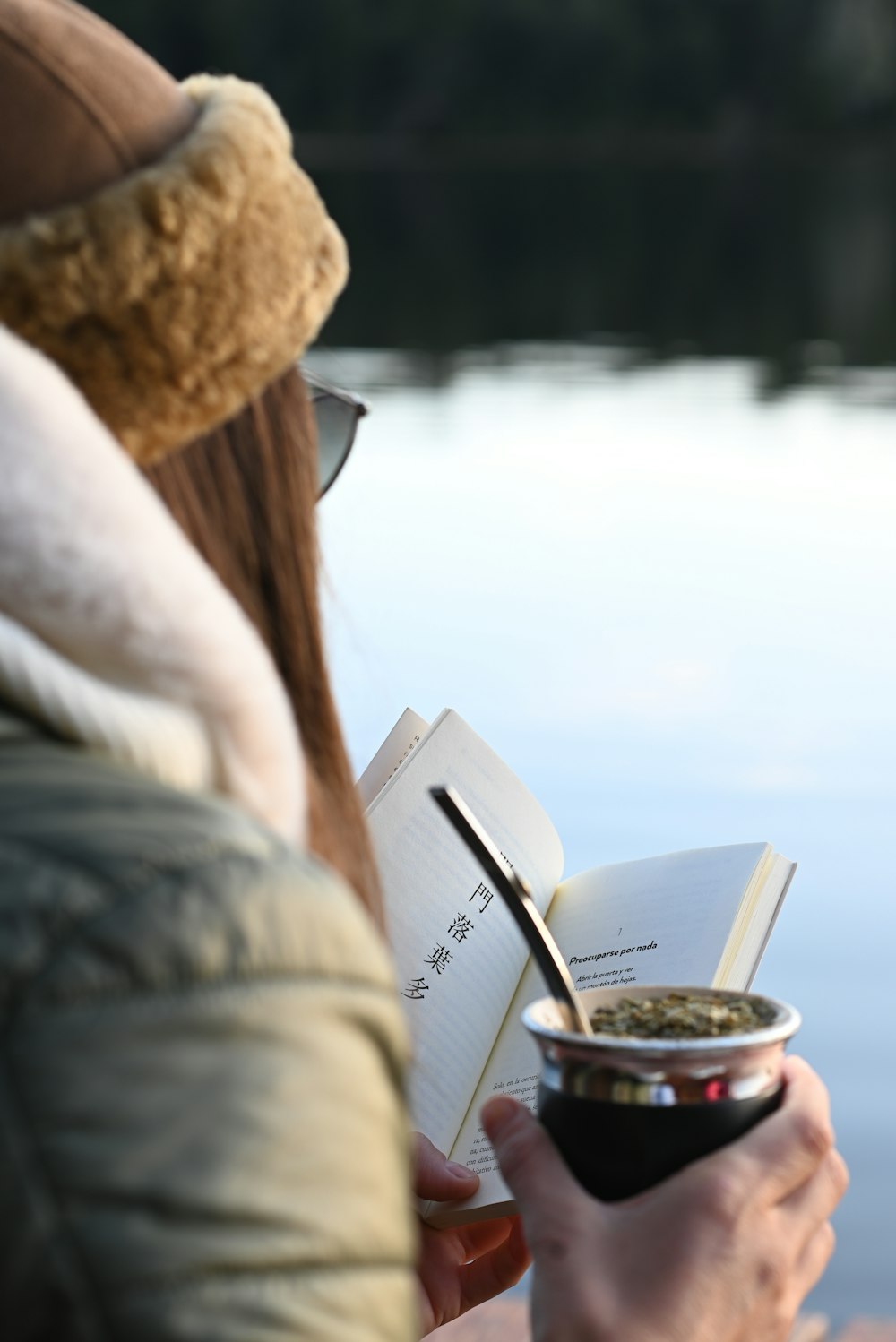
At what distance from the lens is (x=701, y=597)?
16.3 ft

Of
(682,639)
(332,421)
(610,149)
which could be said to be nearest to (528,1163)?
(332,421)

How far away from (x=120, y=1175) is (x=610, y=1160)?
0.35 meters

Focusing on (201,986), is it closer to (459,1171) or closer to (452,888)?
(459,1171)

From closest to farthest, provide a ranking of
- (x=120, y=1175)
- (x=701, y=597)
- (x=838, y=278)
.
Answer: (x=120, y=1175) → (x=701, y=597) → (x=838, y=278)

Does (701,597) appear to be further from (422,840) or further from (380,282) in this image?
(380,282)

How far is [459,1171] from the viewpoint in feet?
3.20

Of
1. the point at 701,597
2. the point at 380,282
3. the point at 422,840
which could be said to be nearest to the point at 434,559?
the point at 701,597

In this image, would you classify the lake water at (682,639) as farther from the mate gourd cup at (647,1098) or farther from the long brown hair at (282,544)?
the mate gourd cup at (647,1098)

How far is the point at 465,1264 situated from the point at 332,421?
0.53m

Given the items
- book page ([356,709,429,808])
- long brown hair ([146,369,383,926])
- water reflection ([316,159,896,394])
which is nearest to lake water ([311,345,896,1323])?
book page ([356,709,429,808])

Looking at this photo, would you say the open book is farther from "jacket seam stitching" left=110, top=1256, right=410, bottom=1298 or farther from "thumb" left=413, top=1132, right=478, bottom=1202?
"jacket seam stitching" left=110, top=1256, right=410, bottom=1298

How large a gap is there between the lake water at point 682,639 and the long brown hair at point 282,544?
0.63 feet

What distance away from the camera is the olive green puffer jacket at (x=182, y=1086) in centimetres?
44

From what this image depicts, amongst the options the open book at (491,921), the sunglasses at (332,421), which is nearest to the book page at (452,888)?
the open book at (491,921)
